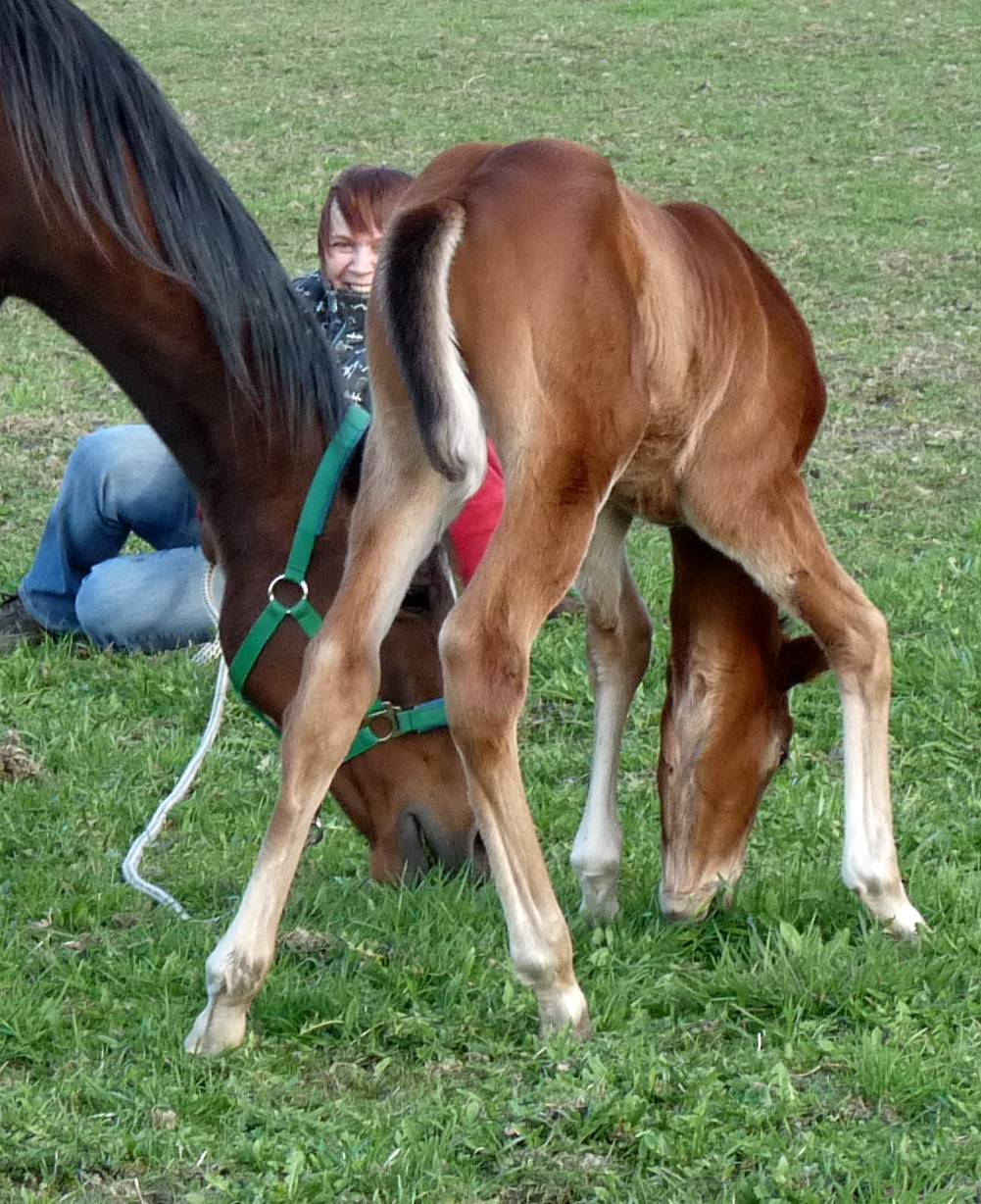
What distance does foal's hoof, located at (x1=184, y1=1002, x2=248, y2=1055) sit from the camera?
299cm

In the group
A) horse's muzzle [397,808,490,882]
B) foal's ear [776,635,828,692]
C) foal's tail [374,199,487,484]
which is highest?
foal's tail [374,199,487,484]

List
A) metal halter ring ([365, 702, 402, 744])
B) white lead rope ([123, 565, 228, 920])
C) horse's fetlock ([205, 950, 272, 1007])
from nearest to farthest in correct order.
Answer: horse's fetlock ([205, 950, 272, 1007]) → metal halter ring ([365, 702, 402, 744]) → white lead rope ([123, 565, 228, 920])

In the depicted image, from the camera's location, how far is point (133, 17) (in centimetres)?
1886

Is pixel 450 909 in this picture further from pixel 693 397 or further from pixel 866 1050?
pixel 693 397

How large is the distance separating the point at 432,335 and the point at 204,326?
84cm

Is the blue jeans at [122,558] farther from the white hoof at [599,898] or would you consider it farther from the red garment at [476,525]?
the white hoof at [599,898]

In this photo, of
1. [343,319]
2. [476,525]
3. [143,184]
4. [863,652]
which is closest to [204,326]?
[143,184]

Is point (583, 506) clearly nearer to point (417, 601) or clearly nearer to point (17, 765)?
point (417, 601)

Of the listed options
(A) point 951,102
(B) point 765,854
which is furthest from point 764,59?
(B) point 765,854

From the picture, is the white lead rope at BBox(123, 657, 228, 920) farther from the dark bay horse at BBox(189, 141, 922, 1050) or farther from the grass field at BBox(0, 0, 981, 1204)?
the dark bay horse at BBox(189, 141, 922, 1050)

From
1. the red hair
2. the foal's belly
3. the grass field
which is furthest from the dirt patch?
the foal's belly

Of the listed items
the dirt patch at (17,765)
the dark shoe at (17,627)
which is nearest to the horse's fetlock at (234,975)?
the dirt patch at (17,765)

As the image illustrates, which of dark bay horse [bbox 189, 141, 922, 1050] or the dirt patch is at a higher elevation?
dark bay horse [bbox 189, 141, 922, 1050]

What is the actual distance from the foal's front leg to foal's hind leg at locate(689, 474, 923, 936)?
57cm
